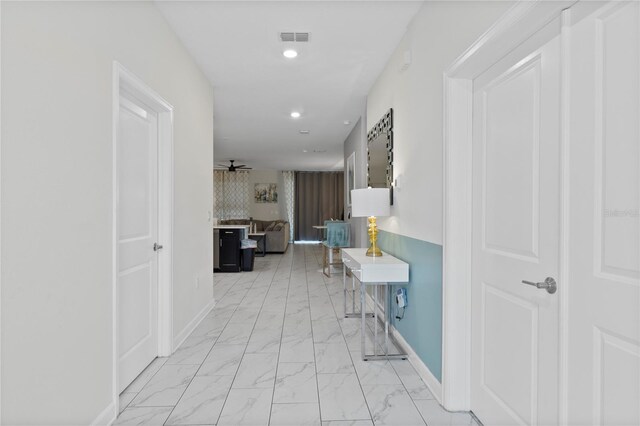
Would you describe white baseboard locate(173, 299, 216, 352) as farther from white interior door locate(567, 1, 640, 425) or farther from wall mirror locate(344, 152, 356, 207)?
wall mirror locate(344, 152, 356, 207)

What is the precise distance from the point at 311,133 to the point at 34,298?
6.08m

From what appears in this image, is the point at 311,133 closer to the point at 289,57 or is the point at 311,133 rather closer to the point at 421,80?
the point at 289,57

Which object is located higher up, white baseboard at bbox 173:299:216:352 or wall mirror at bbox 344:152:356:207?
wall mirror at bbox 344:152:356:207

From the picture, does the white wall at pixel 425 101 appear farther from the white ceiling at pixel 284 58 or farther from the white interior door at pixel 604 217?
the white interior door at pixel 604 217

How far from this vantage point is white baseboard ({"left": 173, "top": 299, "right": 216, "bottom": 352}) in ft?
10.8

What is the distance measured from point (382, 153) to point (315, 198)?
32.1ft

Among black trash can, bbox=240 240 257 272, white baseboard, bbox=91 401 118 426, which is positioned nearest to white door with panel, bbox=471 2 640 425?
white baseboard, bbox=91 401 118 426

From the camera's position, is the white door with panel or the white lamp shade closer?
the white door with panel

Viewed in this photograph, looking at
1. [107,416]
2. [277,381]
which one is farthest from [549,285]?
[107,416]

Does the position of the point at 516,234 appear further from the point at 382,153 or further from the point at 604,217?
the point at 382,153

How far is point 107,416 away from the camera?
81.3 inches

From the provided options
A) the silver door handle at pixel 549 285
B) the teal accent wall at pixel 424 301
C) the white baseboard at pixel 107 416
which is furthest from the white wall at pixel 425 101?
the white baseboard at pixel 107 416

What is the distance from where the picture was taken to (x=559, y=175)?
4.93ft

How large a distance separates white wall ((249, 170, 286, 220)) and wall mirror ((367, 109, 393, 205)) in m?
9.23
